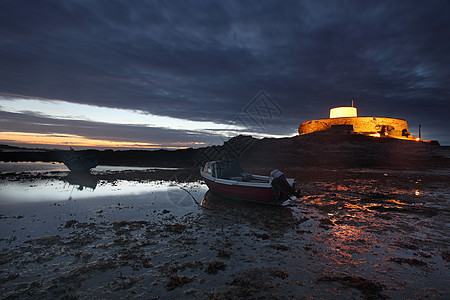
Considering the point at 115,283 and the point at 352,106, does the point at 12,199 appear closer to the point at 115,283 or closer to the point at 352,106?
the point at 115,283

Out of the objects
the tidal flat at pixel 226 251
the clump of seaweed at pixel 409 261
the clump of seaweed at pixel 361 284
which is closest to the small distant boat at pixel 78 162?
the tidal flat at pixel 226 251

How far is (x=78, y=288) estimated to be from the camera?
4.54 m

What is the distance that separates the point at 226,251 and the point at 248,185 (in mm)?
5152

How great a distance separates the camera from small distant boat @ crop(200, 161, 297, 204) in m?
10.6

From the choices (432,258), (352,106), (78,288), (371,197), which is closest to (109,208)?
(78,288)

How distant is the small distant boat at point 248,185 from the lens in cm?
1058

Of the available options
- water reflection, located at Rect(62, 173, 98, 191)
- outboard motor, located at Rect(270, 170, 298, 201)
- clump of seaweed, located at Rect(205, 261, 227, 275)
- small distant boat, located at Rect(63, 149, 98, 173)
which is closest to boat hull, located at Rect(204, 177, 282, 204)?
outboard motor, located at Rect(270, 170, 298, 201)

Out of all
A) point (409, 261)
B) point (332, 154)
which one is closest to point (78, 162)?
point (409, 261)

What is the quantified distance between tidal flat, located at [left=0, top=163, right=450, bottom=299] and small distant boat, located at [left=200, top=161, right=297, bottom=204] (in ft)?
2.12

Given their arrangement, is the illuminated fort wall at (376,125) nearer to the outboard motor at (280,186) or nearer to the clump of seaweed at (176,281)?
the outboard motor at (280,186)

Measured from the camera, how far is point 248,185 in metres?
11.2

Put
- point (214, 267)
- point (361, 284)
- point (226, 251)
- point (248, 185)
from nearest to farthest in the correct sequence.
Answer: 1. point (361, 284)
2. point (214, 267)
3. point (226, 251)
4. point (248, 185)

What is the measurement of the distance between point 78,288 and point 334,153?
43.7 m

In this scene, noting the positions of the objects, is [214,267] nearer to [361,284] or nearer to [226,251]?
[226,251]
